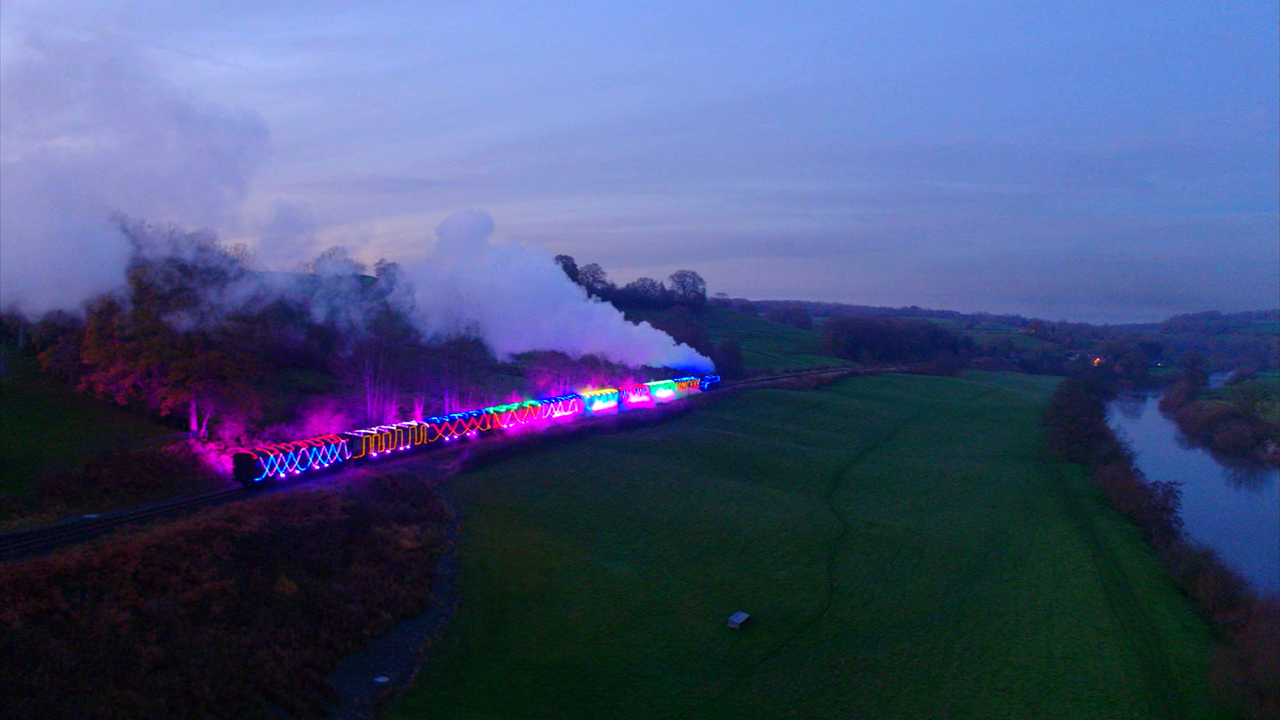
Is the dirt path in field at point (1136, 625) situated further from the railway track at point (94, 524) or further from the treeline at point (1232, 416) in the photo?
the treeline at point (1232, 416)

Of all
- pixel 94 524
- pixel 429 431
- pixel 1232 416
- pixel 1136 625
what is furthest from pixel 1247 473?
pixel 94 524

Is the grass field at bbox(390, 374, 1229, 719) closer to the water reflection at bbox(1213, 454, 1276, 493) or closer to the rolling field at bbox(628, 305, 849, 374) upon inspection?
the water reflection at bbox(1213, 454, 1276, 493)

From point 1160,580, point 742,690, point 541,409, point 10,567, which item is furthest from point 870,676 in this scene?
point 541,409

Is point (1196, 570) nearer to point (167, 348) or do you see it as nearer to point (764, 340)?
point (167, 348)

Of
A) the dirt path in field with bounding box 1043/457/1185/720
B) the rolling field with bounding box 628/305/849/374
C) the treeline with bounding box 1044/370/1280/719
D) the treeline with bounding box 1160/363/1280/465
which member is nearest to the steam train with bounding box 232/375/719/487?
the dirt path in field with bounding box 1043/457/1185/720

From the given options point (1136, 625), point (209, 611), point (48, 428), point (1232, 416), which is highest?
point (48, 428)

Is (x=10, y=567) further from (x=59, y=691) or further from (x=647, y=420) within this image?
(x=647, y=420)

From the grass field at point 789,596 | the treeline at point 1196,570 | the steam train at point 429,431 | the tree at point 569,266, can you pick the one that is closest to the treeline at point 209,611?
the grass field at point 789,596
